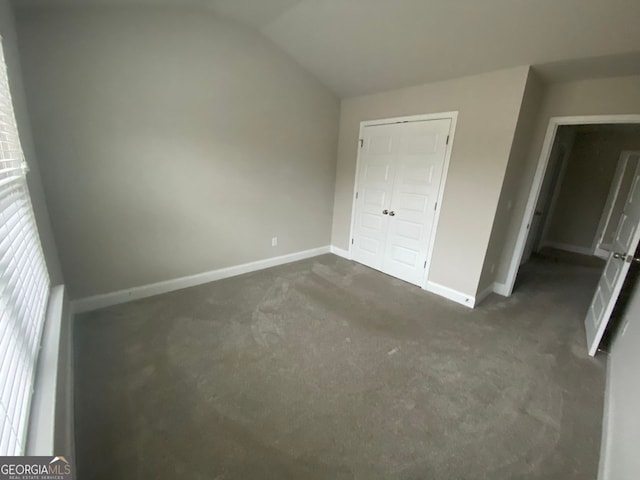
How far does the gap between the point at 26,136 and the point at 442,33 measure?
10.6ft

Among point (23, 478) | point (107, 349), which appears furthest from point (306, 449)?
point (107, 349)

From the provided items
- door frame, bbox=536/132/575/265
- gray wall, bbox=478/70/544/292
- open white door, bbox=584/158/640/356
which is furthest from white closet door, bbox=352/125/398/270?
door frame, bbox=536/132/575/265

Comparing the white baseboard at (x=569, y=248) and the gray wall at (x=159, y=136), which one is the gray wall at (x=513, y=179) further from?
the white baseboard at (x=569, y=248)

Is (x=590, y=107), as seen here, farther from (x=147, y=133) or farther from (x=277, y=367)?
(x=147, y=133)

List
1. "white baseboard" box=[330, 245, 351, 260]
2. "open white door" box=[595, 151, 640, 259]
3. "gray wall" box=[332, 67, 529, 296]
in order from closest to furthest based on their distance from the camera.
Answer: "gray wall" box=[332, 67, 529, 296] → "white baseboard" box=[330, 245, 351, 260] → "open white door" box=[595, 151, 640, 259]

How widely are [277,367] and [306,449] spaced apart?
2.03 feet

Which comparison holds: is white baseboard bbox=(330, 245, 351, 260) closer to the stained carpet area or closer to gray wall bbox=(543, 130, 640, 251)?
the stained carpet area

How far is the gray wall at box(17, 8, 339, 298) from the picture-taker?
207 cm

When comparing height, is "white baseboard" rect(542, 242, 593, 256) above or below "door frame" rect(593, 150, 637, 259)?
below

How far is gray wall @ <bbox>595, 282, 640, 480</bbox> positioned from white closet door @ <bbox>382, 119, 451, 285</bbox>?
5.50 feet

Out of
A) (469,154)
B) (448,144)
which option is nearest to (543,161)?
(469,154)

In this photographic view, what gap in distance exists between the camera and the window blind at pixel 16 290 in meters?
0.80

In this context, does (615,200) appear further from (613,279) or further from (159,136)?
(159,136)

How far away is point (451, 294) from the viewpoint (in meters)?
3.08
